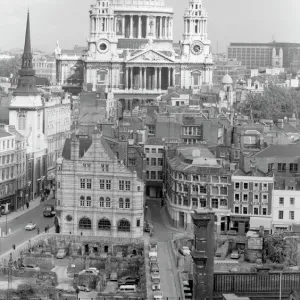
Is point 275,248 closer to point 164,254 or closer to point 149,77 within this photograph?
point 164,254

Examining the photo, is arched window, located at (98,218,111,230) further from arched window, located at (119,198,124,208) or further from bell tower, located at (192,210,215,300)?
bell tower, located at (192,210,215,300)

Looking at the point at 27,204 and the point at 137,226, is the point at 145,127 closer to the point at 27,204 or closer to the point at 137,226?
the point at 27,204

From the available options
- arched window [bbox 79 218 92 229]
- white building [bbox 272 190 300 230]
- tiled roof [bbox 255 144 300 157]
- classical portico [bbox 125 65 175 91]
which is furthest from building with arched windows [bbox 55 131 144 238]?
classical portico [bbox 125 65 175 91]

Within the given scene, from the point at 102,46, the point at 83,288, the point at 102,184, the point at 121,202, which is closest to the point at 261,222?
the point at 121,202

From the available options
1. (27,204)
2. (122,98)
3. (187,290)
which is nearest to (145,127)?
(27,204)

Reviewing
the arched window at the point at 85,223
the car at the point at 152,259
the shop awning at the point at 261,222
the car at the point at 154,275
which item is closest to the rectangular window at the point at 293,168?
the shop awning at the point at 261,222

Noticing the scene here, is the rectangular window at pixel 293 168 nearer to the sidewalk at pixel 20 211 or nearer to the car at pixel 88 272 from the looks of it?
the sidewalk at pixel 20 211
